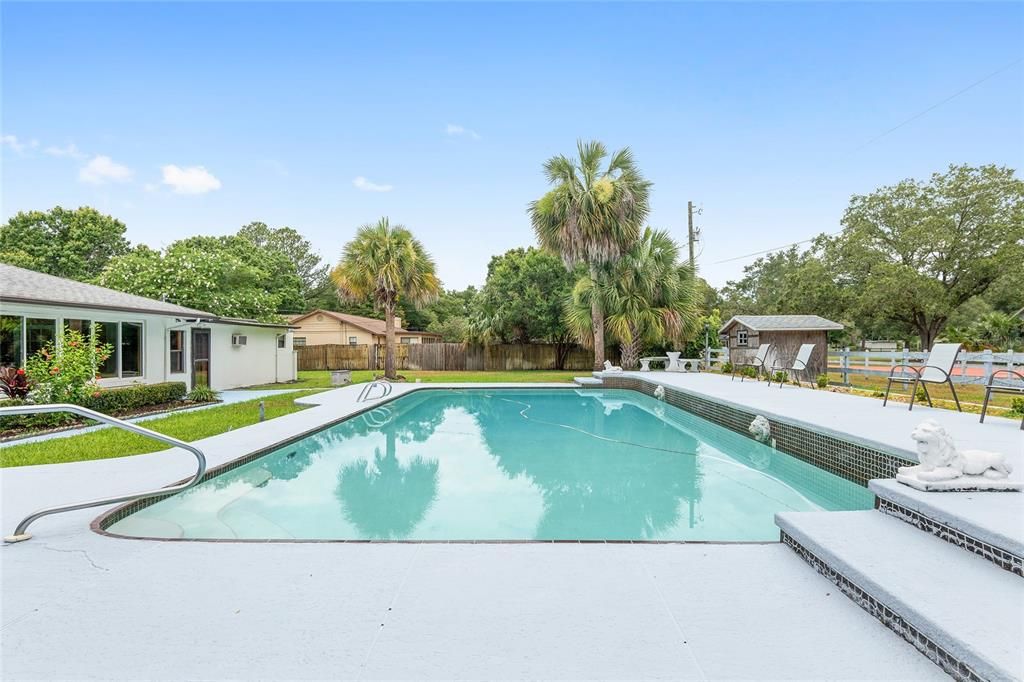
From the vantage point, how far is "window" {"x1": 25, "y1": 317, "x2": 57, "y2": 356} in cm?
855

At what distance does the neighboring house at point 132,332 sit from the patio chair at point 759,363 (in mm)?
12498

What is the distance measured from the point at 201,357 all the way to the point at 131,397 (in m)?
3.79

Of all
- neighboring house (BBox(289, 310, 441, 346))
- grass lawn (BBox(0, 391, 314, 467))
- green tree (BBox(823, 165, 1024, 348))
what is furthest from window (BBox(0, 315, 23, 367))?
green tree (BBox(823, 165, 1024, 348))

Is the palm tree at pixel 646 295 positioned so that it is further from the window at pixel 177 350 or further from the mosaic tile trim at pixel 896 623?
Result: the mosaic tile trim at pixel 896 623

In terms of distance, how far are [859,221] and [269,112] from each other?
24.7 m

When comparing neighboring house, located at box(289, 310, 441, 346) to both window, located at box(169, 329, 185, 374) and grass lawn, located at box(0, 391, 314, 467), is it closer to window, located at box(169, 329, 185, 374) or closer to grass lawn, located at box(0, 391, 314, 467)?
window, located at box(169, 329, 185, 374)

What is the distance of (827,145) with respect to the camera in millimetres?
15891

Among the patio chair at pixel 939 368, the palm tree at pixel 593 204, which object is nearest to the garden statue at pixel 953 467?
the patio chair at pixel 939 368

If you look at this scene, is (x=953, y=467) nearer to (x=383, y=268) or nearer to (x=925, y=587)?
(x=925, y=587)

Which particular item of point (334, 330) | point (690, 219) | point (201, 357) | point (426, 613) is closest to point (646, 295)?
point (690, 219)

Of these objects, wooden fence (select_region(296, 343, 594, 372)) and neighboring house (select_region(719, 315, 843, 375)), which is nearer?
neighboring house (select_region(719, 315, 843, 375))

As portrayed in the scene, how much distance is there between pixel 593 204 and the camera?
15539 mm

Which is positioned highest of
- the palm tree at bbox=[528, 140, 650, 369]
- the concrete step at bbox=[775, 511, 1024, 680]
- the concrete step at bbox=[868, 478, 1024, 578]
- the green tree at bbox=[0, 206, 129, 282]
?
the green tree at bbox=[0, 206, 129, 282]

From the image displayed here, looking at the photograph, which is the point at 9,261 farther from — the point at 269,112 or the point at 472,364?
the point at 472,364
